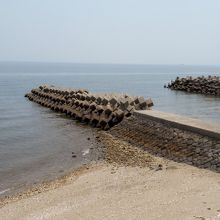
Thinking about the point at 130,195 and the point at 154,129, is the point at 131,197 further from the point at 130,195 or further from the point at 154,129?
the point at 154,129

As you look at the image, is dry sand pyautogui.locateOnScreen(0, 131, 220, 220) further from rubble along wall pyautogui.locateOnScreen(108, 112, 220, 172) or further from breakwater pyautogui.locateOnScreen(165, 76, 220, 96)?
breakwater pyautogui.locateOnScreen(165, 76, 220, 96)

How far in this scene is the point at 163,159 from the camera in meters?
14.7

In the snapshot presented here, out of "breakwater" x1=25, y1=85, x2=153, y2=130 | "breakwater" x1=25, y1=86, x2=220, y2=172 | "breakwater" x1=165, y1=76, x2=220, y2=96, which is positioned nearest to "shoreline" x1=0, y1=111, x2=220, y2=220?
"breakwater" x1=25, y1=86, x2=220, y2=172

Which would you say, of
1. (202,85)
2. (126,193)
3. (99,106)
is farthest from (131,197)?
(202,85)

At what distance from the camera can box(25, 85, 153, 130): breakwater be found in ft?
74.1

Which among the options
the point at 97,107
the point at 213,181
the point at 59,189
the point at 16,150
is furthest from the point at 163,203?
the point at 97,107

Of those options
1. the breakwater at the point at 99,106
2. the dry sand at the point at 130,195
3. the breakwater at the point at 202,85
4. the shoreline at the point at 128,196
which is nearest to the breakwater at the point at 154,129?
the breakwater at the point at 99,106

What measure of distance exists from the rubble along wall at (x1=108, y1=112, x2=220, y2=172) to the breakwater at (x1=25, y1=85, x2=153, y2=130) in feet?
6.75

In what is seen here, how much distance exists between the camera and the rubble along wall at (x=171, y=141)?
13.5 metres

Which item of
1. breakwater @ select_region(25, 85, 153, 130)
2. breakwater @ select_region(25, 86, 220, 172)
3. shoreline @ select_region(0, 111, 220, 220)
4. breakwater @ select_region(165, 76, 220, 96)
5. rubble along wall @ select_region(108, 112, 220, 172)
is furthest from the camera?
breakwater @ select_region(165, 76, 220, 96)

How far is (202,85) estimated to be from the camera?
54.7 meters

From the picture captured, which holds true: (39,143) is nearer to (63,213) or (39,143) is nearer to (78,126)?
(78,126)

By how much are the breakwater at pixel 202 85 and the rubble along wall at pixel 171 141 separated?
32.0 m

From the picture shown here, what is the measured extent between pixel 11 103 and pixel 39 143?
23999 millimetres
